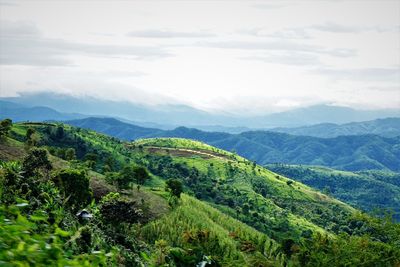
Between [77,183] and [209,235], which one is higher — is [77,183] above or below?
below

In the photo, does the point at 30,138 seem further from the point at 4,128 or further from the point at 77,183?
the point at 77,183

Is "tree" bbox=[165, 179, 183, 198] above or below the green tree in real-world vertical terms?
below

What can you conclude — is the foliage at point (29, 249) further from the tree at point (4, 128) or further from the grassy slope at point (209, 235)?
the tree at point (4, 128)

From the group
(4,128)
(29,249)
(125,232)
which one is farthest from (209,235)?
(4,128)

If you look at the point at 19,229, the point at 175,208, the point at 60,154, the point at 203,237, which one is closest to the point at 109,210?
the point at 175,208

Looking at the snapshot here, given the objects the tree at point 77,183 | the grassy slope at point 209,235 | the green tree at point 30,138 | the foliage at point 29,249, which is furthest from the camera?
the green tree at point 30,138

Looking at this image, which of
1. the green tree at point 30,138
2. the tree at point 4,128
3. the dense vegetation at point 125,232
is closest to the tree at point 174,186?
the dense vegetation at point 125,232

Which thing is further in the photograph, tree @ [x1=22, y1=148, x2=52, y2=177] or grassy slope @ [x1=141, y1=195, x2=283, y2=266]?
tree @ [x1=22, y1=148, x2=52, y2=177]

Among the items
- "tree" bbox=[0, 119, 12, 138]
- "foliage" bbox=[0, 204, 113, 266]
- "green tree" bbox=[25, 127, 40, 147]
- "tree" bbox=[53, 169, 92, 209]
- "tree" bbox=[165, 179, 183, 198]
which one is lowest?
"tree" bbox=[165, 179, 183, 198]

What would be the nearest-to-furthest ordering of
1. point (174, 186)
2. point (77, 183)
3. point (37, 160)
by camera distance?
point (77, 183), point (37, 160), point (174, 186)

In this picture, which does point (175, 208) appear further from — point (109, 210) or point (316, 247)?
point (316, 247)

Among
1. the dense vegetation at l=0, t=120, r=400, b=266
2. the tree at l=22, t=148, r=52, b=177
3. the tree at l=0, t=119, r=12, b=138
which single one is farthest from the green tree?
the tree at l=22, t=148, r=52, b=177

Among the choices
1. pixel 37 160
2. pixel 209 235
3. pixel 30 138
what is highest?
pixel 209 235

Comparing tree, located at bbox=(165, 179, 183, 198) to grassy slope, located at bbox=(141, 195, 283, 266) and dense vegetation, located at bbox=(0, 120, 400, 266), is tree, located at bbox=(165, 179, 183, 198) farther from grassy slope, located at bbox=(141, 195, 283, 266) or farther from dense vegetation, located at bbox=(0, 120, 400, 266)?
grassy slope, located at bbox=(141, 195, 283, 266)
